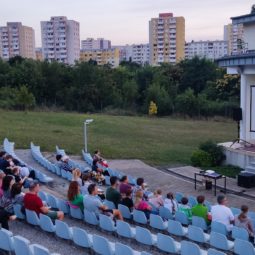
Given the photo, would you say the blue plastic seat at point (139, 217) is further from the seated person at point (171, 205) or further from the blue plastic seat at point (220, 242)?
the blue plastic seat at point (220, 242)

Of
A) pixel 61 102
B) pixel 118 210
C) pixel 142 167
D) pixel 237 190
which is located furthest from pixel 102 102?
pixel 118 210

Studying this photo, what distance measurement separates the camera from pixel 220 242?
8.32m

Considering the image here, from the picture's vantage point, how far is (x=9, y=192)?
984 cm

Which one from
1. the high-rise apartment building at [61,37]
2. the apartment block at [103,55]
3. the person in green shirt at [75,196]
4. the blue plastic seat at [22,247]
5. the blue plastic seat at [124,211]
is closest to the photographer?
the blue plastic seat at [22,247]

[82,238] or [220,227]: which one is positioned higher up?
[82,238]

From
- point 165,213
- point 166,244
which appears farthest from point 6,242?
point 165,213

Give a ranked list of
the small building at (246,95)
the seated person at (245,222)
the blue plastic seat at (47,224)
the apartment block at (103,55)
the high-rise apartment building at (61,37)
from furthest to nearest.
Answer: the apartment block at (103,55)
the high-rise apartment building at (61,37)
the small building at (246,95)
the seated person at (245,222)
the blue plastic seat at (47,224)

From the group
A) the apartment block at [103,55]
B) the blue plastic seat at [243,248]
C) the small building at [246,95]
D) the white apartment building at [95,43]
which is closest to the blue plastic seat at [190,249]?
the blue plastic seat at [243,248]

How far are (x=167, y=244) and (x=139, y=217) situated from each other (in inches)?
81.0

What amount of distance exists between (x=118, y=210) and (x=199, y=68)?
48.7m

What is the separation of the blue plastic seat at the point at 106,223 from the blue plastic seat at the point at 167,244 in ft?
4.59

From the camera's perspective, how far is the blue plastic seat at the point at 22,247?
6999 millimetres

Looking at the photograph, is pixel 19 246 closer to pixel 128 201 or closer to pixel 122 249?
pixel 122 249

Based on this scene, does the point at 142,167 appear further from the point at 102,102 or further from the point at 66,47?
the point at 66,47
